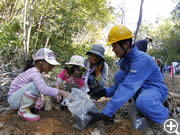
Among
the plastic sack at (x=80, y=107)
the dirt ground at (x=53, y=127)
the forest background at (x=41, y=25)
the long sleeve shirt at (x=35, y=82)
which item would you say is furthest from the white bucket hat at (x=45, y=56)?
the forest background at (x=41, y=25)

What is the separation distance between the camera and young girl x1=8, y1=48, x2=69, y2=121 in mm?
1664

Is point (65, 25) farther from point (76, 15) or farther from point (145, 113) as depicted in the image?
point (145, 113)

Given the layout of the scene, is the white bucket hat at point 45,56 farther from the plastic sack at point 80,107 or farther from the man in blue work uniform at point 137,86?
the man in blue work uniform at point 137,86

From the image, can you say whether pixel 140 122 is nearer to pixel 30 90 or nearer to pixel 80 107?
pixel 80 107

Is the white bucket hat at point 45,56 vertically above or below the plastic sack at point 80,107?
above

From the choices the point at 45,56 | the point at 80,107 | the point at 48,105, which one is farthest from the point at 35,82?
the point at 80,107

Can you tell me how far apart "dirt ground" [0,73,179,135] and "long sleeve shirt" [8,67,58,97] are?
0.36 meters

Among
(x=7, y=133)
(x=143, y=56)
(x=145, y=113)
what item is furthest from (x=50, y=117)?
(x=143, y=56)

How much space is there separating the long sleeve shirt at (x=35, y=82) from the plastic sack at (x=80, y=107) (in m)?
0.22

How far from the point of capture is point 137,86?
165cm

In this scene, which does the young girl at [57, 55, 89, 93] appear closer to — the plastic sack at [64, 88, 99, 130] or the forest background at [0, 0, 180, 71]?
the plastic sack at [64, 88, 99, 130]

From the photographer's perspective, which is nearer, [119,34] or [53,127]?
[53,127]

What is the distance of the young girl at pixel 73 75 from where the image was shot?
7.02ft

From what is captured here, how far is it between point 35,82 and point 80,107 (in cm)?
67
